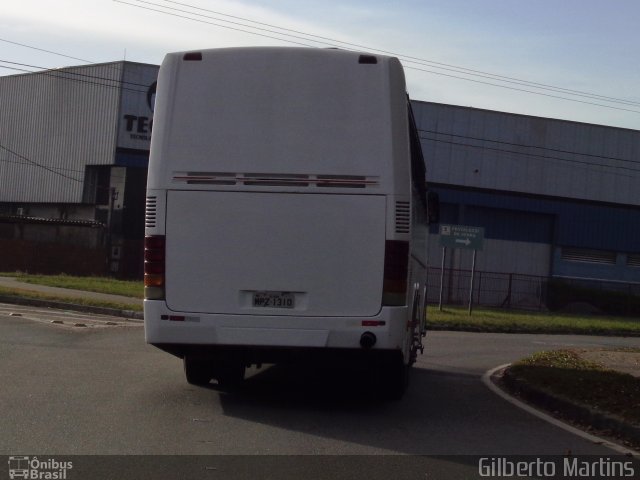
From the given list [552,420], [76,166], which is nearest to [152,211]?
[552,420]

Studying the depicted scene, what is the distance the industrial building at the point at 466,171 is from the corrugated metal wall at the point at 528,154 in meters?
0.05

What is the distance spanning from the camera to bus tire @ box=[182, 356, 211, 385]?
1059 centimetres

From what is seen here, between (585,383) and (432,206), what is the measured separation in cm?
371

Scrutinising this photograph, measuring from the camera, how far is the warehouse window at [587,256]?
47938mm

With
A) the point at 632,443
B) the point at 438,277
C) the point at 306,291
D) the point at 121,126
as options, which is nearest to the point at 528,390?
the point at 632,443

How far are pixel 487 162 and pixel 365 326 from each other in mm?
38906

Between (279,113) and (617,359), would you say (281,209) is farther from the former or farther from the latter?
(617,359)

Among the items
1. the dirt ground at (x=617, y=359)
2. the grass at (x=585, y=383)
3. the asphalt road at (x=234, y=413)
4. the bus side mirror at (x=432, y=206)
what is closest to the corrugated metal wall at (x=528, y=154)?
the dirt ground at (x=617, y=359)

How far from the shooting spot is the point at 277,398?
10461mm

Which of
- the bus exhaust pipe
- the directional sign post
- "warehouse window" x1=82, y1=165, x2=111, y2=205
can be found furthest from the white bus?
"warehouse window" x1=82, y1=165, x2=111, y2=205

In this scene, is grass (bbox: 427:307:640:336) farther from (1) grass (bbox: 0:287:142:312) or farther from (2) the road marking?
(2) the road marking

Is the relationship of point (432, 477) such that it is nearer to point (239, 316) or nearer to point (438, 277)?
point (239, 316)

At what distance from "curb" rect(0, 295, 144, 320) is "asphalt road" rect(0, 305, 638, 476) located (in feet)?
24.9

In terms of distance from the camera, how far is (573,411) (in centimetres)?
1018
